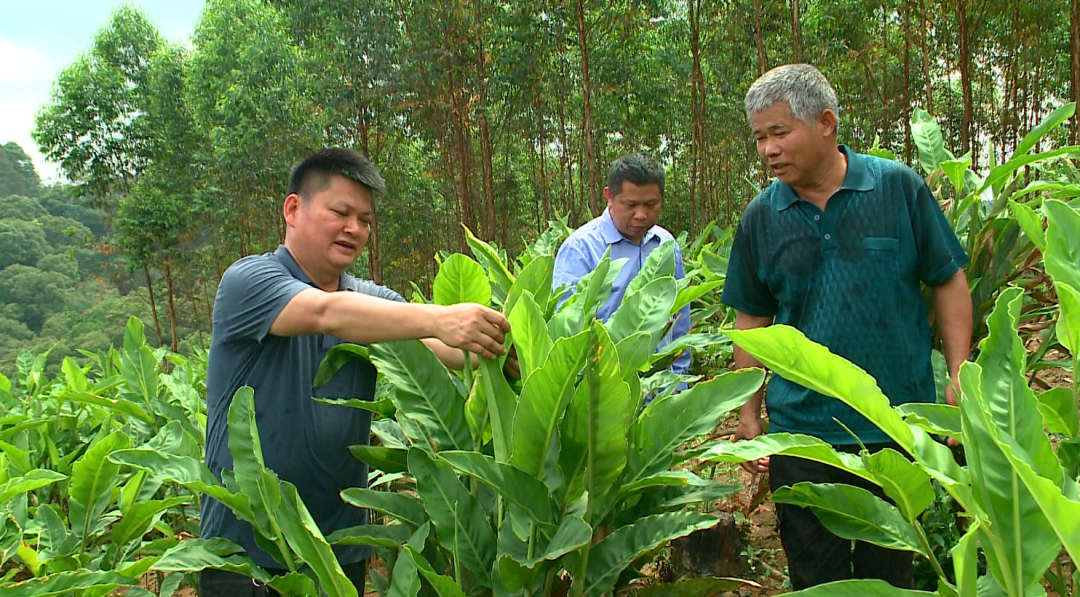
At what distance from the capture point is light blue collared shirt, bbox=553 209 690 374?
3154 mm

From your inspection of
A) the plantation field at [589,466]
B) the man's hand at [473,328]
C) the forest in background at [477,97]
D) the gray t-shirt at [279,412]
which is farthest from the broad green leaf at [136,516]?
the forest in background at [477,97]

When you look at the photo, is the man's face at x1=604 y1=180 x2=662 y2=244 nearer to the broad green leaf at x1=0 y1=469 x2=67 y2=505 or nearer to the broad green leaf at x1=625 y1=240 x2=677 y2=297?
the broad green leaf at x1=625 y1=240 x2=677 y2=297

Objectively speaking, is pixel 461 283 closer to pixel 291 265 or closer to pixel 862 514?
pixel 291 265

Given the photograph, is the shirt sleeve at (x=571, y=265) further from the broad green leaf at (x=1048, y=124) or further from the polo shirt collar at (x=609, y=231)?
the broad green leaf at (x=1048, y=124)

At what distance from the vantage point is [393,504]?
1.57 metres

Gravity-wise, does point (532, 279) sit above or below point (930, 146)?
below

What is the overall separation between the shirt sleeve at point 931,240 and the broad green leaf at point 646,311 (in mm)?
808

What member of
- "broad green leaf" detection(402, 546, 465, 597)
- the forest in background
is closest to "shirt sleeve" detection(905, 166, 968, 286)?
"broad green leaf" detection(402, 546, 465, 597)

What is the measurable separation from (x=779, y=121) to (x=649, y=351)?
827 mm

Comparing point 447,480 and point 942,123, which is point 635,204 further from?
point 942,123

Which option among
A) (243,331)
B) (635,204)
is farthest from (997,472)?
(635,204)

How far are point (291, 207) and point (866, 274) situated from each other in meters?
1.42

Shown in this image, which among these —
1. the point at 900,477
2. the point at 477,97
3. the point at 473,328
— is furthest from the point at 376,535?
the point at 477,97

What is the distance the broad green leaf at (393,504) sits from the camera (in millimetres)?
1525
